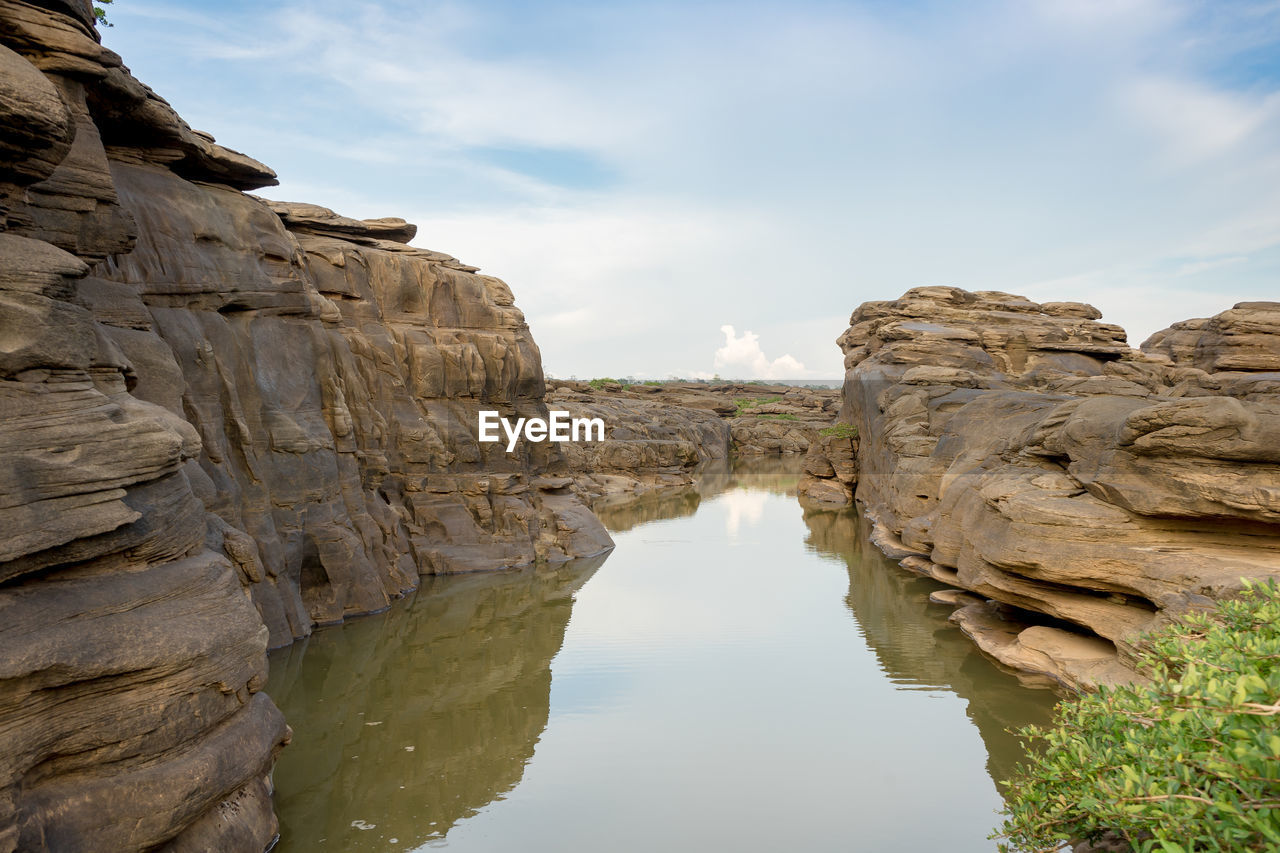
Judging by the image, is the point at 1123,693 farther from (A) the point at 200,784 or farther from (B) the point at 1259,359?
(B) the point at 1259,359

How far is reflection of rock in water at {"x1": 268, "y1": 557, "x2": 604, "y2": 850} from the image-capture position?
10.7 meters

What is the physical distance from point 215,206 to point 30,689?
14724 mm

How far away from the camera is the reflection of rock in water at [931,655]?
1341 cm

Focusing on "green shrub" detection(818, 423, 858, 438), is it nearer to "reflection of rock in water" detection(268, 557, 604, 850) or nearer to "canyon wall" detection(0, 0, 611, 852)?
"canyon wall" detection(0, 0, 611, 852)

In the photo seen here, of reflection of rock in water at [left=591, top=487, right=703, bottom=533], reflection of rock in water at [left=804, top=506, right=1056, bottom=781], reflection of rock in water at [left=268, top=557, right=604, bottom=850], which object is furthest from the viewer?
reflection of rock in water at [left=591, top=487, right=703, bottom=533]

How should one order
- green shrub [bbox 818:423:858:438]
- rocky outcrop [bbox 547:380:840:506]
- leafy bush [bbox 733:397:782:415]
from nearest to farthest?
green shrub [bbox 818:423:858:438]
rocky outcrop [bbox 547:380:840:506]
leafy bush [bbox 733:397:782:415]

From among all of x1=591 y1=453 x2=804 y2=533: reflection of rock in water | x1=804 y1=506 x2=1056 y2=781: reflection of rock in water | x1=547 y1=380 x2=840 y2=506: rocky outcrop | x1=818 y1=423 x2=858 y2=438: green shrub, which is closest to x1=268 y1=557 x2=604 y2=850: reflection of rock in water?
x1=804 y1=506 x2=1056 y2=781: reflection of rock in water

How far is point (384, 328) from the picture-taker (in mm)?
25906

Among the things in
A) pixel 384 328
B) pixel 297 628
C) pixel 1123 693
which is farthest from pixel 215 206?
pixel 1123 693

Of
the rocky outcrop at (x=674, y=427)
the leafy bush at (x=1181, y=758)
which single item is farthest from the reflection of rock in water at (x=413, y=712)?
the rocky outcrop at (x=674, y=427)

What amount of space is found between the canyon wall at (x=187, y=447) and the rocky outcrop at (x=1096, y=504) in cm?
1215

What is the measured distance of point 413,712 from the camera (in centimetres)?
1452

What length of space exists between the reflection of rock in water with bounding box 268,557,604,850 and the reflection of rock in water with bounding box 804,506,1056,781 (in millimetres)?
7207

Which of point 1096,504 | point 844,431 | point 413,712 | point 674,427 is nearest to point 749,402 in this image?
point 674,427
